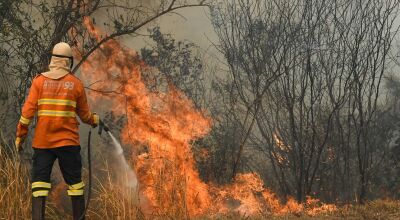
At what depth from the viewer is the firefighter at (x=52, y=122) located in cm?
442

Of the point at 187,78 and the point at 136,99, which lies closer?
the point at 136,99

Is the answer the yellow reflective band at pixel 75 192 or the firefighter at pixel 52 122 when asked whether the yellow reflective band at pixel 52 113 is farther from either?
the yellow reflective band at pixel 75 192

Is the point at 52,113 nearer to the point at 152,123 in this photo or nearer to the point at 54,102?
the point at 54,102

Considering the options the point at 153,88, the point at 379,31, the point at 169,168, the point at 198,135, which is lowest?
the point at 169,168

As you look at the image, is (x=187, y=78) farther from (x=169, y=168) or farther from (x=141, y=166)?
(x=169, y=168)

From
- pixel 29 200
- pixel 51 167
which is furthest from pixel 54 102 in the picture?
pixel 29 200

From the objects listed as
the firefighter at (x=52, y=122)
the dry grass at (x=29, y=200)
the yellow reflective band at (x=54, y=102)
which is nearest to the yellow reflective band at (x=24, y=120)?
the firefighter at (x=52, y=122)

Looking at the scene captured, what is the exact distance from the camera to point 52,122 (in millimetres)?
4445

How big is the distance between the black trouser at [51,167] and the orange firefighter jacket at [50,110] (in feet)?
0.33

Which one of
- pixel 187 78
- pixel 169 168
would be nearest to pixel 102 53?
pixel 169 168

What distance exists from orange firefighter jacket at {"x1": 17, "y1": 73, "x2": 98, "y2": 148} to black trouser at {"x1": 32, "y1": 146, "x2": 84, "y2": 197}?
0.10m

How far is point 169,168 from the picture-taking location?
5594mm

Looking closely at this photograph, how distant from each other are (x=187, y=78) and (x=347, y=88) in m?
4.49

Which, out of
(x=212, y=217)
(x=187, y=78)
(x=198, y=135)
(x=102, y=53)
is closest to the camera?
(x=212, y=217)
